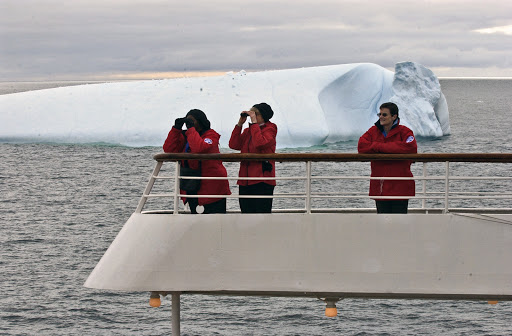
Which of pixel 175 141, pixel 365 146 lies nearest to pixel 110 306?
pixel 175 141

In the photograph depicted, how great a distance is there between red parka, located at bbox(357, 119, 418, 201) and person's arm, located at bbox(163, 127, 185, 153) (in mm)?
1520

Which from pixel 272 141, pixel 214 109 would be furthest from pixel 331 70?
pixel 272 141

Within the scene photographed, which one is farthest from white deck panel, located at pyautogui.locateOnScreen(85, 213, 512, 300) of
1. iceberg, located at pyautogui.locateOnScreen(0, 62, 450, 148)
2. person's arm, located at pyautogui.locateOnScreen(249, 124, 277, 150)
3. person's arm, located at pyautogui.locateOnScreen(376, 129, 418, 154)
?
iceberg, located at pyautogui.locateOnScreen(0, 62, 450, 148)

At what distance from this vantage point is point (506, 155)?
6.12 meters

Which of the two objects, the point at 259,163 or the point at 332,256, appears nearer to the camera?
the point at 332,256

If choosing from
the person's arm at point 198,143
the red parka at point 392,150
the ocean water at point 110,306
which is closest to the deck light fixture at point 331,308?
the red parka at point 392,150

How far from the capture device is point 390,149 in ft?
20.1

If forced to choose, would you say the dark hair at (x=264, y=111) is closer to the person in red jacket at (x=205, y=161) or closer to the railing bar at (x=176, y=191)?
the person in red jacket at (x=205, y=161)

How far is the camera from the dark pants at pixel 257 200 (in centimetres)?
637

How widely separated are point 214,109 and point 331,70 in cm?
643

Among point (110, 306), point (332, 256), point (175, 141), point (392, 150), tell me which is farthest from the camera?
point (110, 306)

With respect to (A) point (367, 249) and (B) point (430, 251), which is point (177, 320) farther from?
(B) point (430, 251)

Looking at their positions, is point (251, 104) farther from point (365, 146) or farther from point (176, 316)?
point (365, 146)

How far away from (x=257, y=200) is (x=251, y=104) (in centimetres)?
3254
